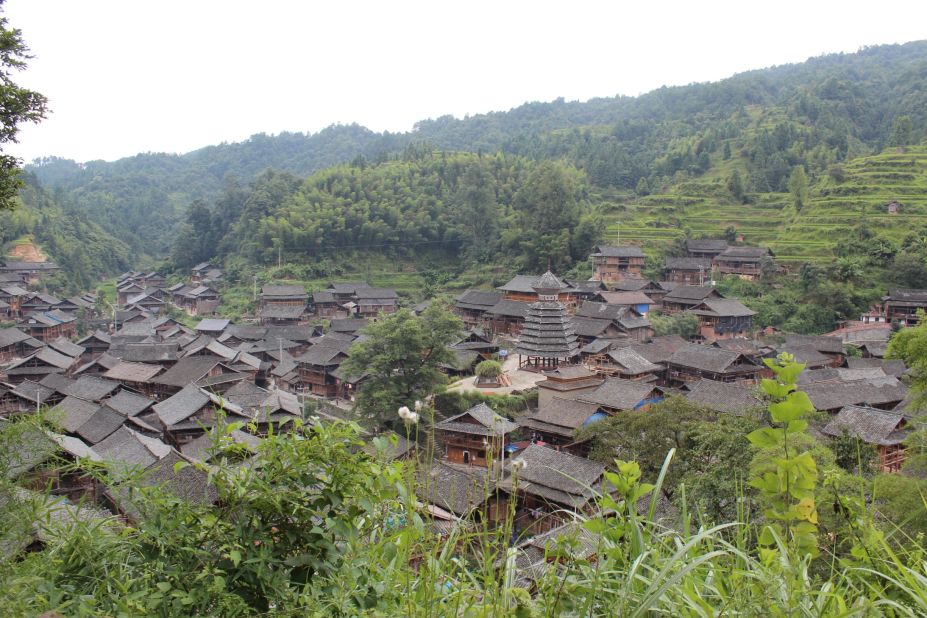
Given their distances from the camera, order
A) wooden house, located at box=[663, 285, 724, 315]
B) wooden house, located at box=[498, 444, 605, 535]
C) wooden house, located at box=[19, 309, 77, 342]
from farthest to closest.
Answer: wooden house, located at box=[19, 309, 77, 342] → wooden house, located at box=[663, 285, 724, 315] → wooden house, located at box=[498, 444, 605, 535]

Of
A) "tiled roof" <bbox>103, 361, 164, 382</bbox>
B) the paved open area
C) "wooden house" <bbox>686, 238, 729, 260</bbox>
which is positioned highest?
"wooden house" <bbox>686, 238, 729, 260</bbox>

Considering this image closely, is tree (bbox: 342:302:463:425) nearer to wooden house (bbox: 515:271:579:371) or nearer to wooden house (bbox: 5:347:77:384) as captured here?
wooden house (bbox: 515:271:579:371)

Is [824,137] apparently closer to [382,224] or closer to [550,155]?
[550,155]

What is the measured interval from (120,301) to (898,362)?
50.6 meters

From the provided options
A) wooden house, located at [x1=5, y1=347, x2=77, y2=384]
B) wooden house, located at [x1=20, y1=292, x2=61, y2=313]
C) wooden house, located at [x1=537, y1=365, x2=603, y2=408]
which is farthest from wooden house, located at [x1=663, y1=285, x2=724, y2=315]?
wooden house, located at [x1=20, y1=292, x2=61, y2=313]

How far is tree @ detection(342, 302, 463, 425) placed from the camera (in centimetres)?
2136

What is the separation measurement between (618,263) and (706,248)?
5.85 m

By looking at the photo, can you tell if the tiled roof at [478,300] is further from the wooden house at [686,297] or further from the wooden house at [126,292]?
the wooden house at [126,292]

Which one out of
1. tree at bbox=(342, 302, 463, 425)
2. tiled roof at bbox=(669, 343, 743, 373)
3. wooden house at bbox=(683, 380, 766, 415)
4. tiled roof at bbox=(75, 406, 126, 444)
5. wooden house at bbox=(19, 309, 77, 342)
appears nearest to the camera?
tiled roof at bbox=(75, 406, 126, 444)

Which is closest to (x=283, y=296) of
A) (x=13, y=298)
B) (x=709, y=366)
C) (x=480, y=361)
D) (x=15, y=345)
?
(x=15, y=345)

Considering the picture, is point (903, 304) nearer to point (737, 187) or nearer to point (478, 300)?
point (478, 300)

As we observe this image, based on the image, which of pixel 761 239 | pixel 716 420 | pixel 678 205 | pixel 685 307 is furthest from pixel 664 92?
pixel 716 420

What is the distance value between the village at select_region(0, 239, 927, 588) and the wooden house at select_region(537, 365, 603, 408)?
7cm

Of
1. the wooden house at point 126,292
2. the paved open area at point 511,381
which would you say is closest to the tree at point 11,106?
the paved open area at point 511,381
